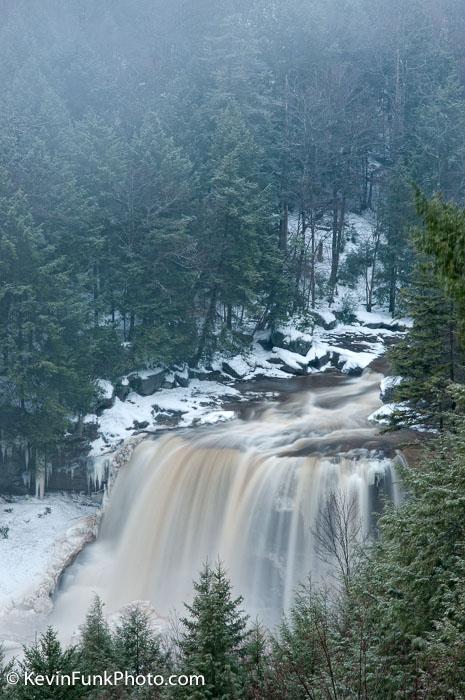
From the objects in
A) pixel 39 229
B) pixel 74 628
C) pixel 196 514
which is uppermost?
pixel 39 229

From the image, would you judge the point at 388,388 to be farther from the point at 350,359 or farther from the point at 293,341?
the point at 293,341

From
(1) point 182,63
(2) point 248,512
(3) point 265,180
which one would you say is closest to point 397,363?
(2) point 248,512

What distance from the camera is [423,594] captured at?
30.1 feet

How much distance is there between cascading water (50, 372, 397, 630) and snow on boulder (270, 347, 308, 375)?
8733mm

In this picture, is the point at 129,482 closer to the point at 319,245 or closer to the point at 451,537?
the point at 451,537

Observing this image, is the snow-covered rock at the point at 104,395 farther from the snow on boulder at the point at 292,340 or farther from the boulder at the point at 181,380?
the snow on boulder at the point at 292,340

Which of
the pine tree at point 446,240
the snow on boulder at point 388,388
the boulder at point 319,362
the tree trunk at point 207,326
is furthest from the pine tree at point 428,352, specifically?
the boulder at point 319,362

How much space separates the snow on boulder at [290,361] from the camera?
32.5 meters

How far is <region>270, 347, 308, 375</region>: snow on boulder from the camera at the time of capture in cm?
3253

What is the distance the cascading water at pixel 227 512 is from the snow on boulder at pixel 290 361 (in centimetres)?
873

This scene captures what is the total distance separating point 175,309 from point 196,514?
1237 cm

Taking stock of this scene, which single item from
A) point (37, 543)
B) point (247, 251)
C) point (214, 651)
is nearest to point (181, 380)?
point (247, 251)

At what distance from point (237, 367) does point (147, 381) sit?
4.96m

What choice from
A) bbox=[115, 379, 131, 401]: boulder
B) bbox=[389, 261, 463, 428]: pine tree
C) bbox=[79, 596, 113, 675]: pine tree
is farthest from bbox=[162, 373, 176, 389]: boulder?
bbox=[79, 596, 113, 675]: pine tree
